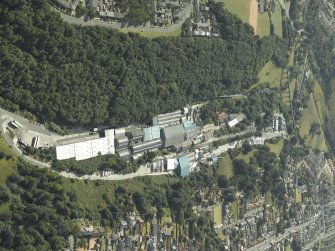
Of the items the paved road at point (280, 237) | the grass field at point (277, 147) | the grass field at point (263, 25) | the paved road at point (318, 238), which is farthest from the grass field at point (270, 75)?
the paved road at point (318, 238)

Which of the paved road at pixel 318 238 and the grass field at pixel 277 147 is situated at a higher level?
the grass field at pixel 277 147

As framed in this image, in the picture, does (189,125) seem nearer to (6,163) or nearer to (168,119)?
(168,119)

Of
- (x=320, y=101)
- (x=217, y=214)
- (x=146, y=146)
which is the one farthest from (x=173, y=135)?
(x=320, y=101)

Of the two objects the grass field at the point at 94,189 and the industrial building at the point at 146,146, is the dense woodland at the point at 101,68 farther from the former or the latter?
the grass field at the point at 94,189

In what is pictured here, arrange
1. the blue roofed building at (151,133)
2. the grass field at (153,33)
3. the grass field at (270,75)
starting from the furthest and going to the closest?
the grass field at (270,75) < the blue roofed building at (151,133) < the grass field at (153,33)

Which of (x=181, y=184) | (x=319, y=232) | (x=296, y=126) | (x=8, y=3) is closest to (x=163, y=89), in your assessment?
(x=181, y=184)

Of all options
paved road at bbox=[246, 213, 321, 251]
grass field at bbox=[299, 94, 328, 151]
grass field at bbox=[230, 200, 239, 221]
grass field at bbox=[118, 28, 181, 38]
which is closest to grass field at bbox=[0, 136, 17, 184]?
grass field at bbox=[118, 28, 181, 38]

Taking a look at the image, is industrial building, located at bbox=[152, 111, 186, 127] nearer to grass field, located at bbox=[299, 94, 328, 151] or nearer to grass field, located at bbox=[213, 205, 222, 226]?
grass field, located at bbox=[213, 205, 222, 226]
